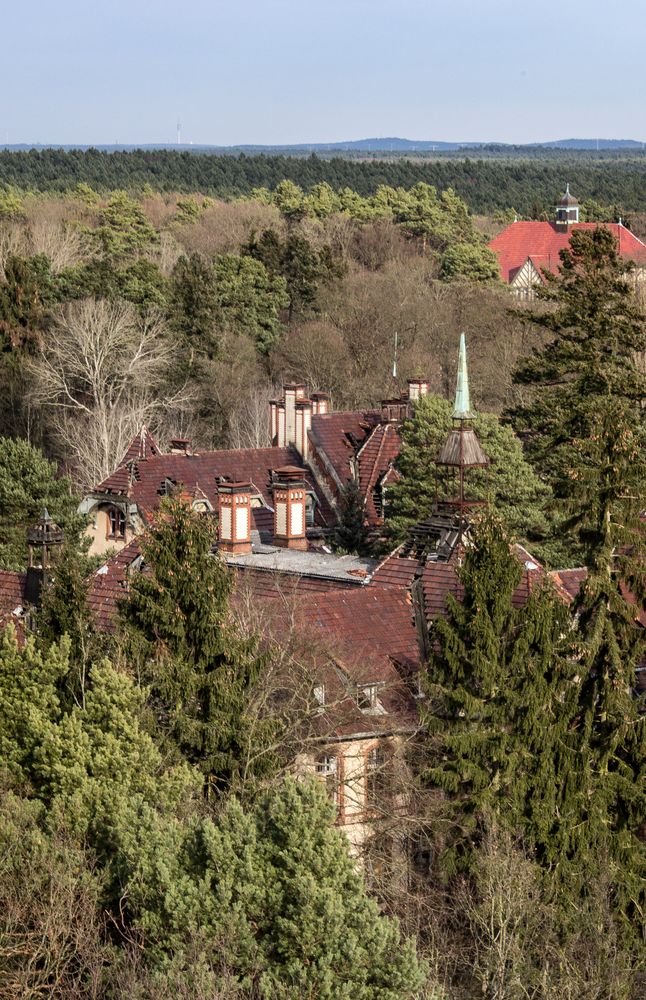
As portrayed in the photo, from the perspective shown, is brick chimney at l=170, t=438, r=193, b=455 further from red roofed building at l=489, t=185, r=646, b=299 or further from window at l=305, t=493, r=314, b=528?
red roofed building at l=489, t=185, r=646, b=299

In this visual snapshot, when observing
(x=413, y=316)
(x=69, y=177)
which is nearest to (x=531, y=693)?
(x=413, y=316)

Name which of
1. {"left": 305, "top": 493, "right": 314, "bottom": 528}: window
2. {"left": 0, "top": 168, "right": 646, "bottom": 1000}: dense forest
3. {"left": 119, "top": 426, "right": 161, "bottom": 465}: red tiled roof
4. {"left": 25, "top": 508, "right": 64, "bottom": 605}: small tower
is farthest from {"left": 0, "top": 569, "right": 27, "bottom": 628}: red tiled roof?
{"left": 119, "top": 426, "right": 161, "bottom": 465}: red tiled roof

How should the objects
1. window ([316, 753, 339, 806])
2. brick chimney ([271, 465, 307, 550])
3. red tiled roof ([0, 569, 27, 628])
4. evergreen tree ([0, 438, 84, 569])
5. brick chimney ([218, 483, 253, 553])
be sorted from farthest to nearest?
evergreen tree ([0, 438, 84, 569])
brick chimney ([271, 465, 307, 550])
brick chimney ([218, 483, 253, 553])
red tiled roof ([0, 569, 27, 628])
window ([316, 753, 339, 806])

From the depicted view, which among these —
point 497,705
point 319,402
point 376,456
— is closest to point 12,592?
point 497,705

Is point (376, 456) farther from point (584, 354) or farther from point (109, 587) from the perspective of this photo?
point (109, 587)

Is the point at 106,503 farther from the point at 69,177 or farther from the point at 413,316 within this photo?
the point at 69,177
